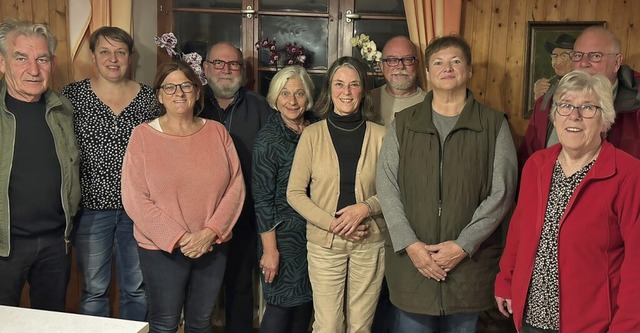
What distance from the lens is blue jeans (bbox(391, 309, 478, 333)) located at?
6.57ft

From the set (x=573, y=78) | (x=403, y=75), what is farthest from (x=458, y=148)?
(x=403, y=75)

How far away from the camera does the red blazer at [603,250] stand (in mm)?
1502

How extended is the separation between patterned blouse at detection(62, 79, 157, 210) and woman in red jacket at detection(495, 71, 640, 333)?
1.71 m

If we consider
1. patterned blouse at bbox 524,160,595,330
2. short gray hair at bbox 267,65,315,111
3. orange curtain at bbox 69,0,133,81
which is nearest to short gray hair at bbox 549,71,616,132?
patterned blouse at bbox 524,160,595,330

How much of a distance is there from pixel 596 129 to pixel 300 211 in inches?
43.1

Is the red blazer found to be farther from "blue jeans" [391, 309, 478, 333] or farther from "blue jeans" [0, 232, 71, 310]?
"blue jeans" [0, 232, 71, 310]

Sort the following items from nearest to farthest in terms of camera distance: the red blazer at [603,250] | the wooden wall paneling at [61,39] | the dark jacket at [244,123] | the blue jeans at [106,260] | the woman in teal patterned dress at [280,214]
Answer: the red blazer at [603,250]
the woman in teal patterned dress at [280,214]
the blue jeans at [106,260]
the dark jacket at [244,123]
the wooden wall paneling at [61,39]

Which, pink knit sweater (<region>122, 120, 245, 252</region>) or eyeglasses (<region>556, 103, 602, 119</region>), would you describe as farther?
pink knit sweater (<region>122, 120, 245, 252</region>)

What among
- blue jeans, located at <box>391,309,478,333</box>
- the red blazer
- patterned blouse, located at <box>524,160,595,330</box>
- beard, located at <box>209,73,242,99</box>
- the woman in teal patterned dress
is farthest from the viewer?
beard, located at <box>209,73,242,99</box>

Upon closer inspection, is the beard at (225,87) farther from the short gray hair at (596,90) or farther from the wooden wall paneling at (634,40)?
the wooden wall paneling at (634,40)

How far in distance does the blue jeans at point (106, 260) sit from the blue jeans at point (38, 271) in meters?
0.14

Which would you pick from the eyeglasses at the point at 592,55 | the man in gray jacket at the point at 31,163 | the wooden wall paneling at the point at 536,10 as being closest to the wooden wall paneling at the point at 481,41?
the wooden wall paneling at the point at 536,10

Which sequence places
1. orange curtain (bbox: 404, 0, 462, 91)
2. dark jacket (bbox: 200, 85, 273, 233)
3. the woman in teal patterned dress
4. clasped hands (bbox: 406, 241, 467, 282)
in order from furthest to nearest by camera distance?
orange curtain (bbox: 404, 0, 462, 91), dark jacket (bbox: 200, 85, 273, 233), the woman in teal patterned dress, clasped hands (bbox: 406, 241, 467, 282)

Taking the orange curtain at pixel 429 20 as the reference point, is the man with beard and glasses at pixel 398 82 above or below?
below
